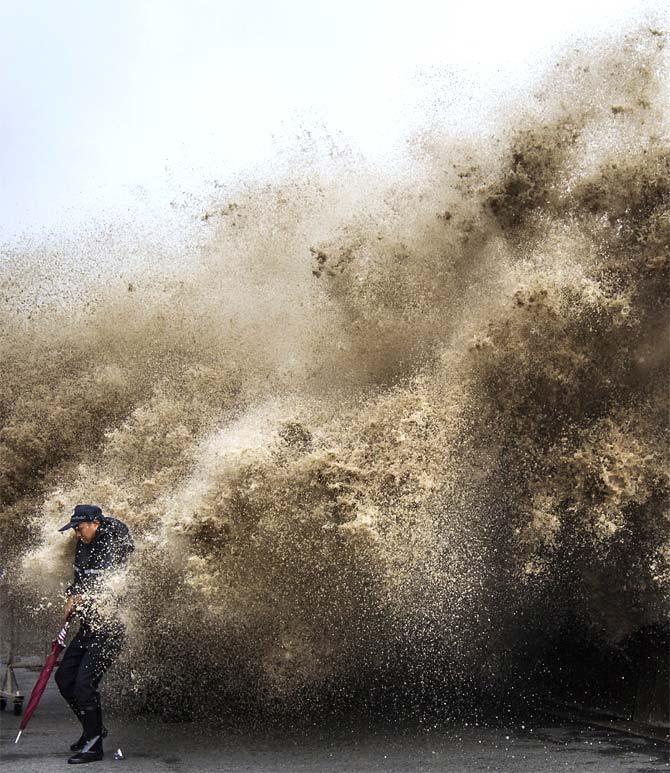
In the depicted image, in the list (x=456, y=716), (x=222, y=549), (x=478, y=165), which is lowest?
(x=456, y=716)

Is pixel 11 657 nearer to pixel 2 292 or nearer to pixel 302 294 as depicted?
pixel 2 292

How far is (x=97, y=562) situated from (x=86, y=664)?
23.8 inches

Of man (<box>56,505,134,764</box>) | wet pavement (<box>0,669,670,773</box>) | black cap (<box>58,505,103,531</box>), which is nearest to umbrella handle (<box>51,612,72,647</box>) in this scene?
man (<box>56,505,134,764</box>)

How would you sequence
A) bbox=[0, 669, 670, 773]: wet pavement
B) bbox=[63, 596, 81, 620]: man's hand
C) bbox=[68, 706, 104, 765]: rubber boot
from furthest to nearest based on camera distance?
1. bbox=[68, 706, 104, 765]: rubber boot
2. bbox=[63, 596, 81, 620]: man's hand
3. bbox=[0, 669, 670, 773]: wet pavement

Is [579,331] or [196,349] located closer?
[579,331]

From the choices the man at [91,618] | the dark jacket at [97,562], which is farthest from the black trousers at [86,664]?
the dark jacket at [97,562]

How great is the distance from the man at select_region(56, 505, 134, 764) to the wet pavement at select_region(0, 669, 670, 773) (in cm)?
25

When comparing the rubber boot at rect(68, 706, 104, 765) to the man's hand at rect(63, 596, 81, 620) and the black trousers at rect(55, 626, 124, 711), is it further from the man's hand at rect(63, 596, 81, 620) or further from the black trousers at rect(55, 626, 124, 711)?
the man's hand at rect(63, 596, 81, 620)

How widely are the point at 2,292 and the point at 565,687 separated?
18.2 feet

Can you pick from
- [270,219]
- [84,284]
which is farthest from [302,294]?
[84,284]

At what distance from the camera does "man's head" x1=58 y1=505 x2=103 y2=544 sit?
5.79m

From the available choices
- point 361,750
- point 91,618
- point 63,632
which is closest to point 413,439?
point 361,750

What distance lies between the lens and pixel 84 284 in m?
8.19

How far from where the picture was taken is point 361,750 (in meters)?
5.90
